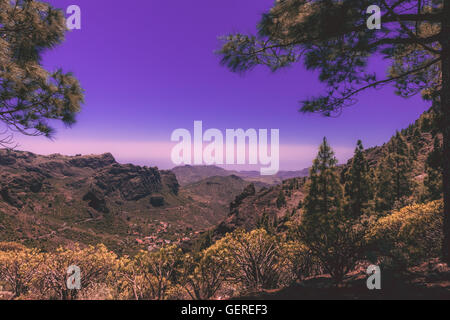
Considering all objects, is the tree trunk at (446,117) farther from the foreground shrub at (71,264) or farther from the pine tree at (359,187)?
A: the pine tree at (359,187)

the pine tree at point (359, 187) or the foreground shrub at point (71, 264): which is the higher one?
the pine tree at point (359, 187)

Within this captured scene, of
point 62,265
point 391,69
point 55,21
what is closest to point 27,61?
point 55,21

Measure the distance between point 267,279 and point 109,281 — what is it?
6.96m

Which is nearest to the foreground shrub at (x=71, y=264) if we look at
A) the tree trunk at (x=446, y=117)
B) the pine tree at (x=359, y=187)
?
the tree trunk at (x=446, y=117)

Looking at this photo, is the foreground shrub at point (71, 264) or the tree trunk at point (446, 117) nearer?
the tree trunk at point (446, 117)

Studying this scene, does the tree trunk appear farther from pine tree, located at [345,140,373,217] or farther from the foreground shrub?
pine tree, located at [345,140,373,217]

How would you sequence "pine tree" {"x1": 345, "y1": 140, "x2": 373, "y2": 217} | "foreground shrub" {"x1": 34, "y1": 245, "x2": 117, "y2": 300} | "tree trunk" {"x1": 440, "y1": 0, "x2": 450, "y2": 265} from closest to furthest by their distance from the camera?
"tree trunk" {"x1": 440, "y1": 0, "x2": 450, "y2": 265}, "foreground shrub" {"x1": 34, "y1": 245, "x2": 117, "y2": 300}, "pine tree" {"x1": 345, "y1": 140, "x2": 373, "y2": 217}

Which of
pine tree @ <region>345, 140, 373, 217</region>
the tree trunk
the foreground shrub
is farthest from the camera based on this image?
pine tree @ <region>345, 140, 373, 217</region>

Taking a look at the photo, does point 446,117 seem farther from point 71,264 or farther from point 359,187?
point 359,187

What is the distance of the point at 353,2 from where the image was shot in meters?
5.59

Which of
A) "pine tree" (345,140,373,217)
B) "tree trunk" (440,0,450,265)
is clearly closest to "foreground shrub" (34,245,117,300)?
"tree trunk" (440,0,450,265)

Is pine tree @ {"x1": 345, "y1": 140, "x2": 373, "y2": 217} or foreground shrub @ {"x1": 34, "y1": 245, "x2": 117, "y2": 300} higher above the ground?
pine tree @ {"x1": 345, "y1": 140, "x2": 373, "y2": 217}

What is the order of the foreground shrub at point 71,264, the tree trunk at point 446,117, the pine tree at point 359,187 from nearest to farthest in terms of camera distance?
1. the tree trunk at point 446,117
2. the foreground shrub at point 71,264
3. the pine tree at point 359,187
